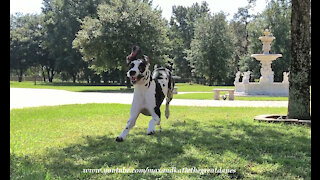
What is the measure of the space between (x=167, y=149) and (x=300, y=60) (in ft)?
15.5

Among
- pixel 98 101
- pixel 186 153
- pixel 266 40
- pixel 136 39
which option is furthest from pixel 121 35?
pixel 186 153

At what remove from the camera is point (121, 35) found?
3064 centimetres

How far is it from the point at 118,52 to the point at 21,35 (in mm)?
37858

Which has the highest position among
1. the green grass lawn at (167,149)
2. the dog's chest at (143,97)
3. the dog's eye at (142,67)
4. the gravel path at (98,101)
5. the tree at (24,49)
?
the tree at (24,49)

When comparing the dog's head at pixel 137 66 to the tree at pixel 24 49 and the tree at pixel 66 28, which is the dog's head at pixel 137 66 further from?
the tree at pixel 24 49

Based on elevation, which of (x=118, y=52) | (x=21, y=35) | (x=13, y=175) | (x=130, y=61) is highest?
(x=21, y=35)

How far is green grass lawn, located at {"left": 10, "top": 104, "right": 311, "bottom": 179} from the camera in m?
4.27

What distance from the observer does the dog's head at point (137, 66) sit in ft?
18.5

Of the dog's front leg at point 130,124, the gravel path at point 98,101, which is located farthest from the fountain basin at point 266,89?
the dog's front leg at point 130,124

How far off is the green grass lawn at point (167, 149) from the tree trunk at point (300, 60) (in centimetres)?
82

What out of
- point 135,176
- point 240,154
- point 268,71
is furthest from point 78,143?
point 268,71

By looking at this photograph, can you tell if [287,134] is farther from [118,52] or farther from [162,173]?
[118,52]

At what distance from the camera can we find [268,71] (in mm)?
23344

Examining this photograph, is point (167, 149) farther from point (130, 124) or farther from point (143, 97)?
point (143, 97)
